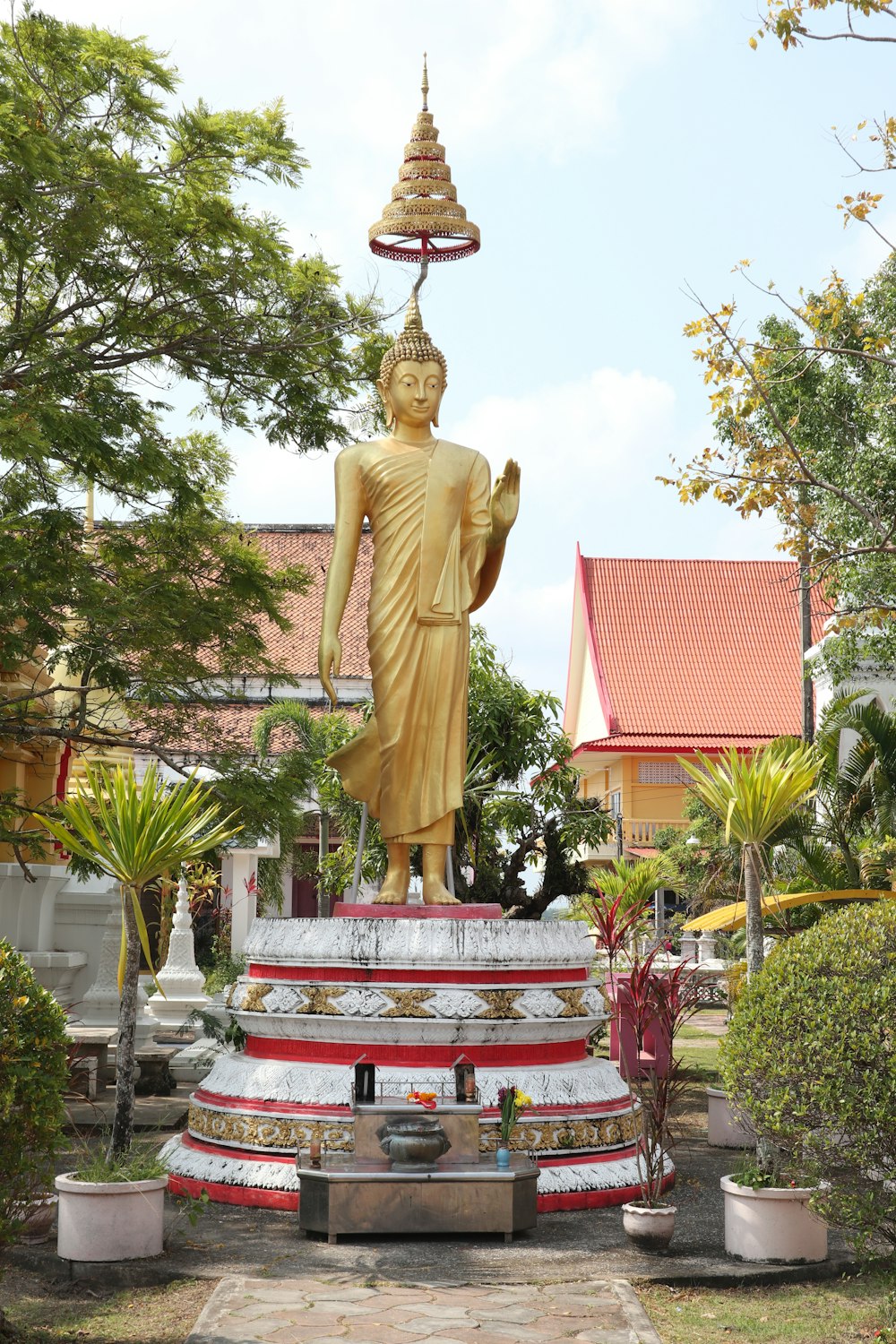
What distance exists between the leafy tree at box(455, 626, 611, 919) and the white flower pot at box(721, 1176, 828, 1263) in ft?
22.8

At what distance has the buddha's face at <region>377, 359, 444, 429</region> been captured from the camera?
809cm

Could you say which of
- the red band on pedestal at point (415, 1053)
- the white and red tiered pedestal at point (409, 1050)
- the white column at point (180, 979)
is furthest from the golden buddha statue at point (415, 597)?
the white column at point (180, 979)

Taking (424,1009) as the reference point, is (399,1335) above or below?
below

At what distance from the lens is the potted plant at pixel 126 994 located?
19.2 feet

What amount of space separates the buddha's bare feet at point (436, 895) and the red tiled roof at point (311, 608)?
1605 cm

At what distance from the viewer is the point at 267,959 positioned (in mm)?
7664

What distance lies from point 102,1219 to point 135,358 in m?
5.85

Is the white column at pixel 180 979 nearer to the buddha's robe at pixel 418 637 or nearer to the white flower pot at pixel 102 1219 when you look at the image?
the buddha's robe at pixel 418 637

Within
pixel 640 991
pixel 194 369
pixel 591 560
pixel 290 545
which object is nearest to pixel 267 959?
pixel 640 991

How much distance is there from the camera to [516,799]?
43.1ft

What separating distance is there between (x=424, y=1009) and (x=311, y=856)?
1734 centimetres

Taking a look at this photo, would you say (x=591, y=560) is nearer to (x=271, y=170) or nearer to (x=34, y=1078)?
(x=271, y=170)

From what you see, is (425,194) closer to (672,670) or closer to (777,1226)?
(777,1226)

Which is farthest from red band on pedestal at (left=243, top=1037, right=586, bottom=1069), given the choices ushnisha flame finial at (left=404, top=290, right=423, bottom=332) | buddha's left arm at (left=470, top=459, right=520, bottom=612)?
ushnisha flame finial at (left=404, top=290, right=423, bottom=332)
